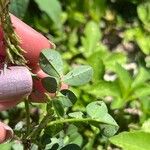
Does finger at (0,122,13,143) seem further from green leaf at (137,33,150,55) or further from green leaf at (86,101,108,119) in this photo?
green leaf at (137,33,150,55)

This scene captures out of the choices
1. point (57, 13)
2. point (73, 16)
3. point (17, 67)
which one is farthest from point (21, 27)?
point (73, 16)

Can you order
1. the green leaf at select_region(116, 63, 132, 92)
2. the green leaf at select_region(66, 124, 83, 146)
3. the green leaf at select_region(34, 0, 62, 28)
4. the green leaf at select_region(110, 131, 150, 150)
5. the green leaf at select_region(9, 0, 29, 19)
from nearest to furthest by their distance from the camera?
the green leaf at select_region(110, 131, 150, 150), the green leaf at select_region(66, 124, 83, 146), the green leaf at select_region(116, 63, 132, 92), the green leaf at select_region(9, 0, 29, 19), the green leaf at select_region(34, 0, 62, 28)

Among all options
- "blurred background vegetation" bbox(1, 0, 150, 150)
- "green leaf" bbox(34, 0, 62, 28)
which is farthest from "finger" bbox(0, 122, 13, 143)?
"green leaf" bbox(34, 0, 62, 28)

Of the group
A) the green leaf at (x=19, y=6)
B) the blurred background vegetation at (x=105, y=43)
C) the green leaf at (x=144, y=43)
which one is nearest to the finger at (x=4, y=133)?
the blurred background vegetation at (x=105, y=43)

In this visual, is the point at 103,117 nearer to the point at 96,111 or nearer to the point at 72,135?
the point at 96,111

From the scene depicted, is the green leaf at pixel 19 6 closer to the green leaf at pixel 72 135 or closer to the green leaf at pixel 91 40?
the green leaf at pixel 91 40

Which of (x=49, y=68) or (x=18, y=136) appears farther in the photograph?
(x=18, y=136)

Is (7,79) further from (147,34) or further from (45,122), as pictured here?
(147,34)
